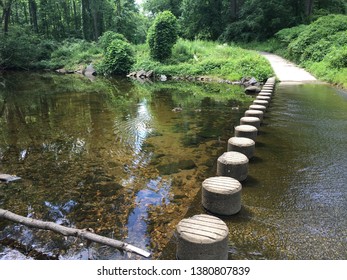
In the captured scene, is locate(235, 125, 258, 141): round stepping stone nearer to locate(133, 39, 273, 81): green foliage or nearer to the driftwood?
the driftwood

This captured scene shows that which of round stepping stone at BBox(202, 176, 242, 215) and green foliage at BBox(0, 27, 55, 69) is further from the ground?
green foliage at BBox(0, 27, 55, 69)

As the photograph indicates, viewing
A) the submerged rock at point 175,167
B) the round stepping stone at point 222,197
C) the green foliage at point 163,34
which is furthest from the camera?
the green foliage at point 163,34

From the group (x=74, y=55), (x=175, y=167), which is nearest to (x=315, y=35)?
(x=175, y=167)

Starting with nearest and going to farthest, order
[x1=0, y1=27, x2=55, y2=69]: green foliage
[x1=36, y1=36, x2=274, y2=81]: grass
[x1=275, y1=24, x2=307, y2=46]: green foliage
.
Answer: [x1=36, y1=36, x2=274, y2=81]: grass < [x1=275, y1=24, x2=307, y2=46]: green foliage < [x1=0, y1=27, x2=55, y2=69]: green foliage

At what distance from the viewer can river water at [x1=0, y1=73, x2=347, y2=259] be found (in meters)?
4.10

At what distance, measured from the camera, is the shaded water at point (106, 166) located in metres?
4.51

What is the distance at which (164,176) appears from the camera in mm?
6395

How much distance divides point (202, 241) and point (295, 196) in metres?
2.34

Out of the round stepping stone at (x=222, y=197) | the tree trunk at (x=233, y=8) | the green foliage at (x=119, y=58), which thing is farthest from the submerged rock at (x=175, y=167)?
the tree trunk at (x=233, y=8)

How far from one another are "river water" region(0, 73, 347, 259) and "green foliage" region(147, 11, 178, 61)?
46.8ft

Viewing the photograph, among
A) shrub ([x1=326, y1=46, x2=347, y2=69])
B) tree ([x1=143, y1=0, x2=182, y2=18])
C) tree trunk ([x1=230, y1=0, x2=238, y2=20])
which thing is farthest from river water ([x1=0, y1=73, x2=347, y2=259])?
tree ([x1=143, y1=0, x2=182, y2=18])

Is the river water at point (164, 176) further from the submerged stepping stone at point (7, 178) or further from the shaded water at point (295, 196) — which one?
the submerged stepping stone at point (7, 178)

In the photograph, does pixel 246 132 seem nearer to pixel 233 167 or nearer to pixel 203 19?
pixel 233 167

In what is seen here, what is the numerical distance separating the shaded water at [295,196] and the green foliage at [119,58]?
21090 mm
